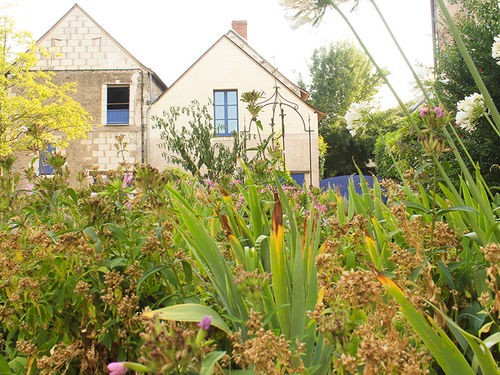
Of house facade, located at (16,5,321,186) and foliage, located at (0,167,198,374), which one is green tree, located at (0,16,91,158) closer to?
house facade, located at (16,5,321,186)

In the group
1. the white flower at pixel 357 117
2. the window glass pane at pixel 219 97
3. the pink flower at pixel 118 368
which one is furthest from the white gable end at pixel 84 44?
the pink flower at pixel 118 368

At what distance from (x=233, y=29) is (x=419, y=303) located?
2095cm

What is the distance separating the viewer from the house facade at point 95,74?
1750cm

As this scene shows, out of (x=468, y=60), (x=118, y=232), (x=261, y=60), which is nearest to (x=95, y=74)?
(x=261, y=60)

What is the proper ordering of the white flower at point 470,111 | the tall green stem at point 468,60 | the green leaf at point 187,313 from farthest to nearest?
1. the white flower at point 470,111
2. the tall green stem at point 468,60
3. the green leaf at point 187,313

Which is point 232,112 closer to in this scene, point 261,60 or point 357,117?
point 261,60

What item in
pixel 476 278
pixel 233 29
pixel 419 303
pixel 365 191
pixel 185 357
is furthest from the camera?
pixel 233 29

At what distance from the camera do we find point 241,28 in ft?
68.7

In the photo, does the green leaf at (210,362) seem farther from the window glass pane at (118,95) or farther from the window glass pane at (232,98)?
the window glass pane at (118,95)

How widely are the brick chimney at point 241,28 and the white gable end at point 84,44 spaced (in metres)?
5.19

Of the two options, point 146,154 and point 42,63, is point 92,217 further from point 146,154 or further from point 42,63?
point 42,63

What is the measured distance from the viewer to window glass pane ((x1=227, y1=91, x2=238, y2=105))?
17547 mm

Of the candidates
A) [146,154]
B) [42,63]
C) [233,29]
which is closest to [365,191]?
[146,154]

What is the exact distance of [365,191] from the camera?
7.95ft
